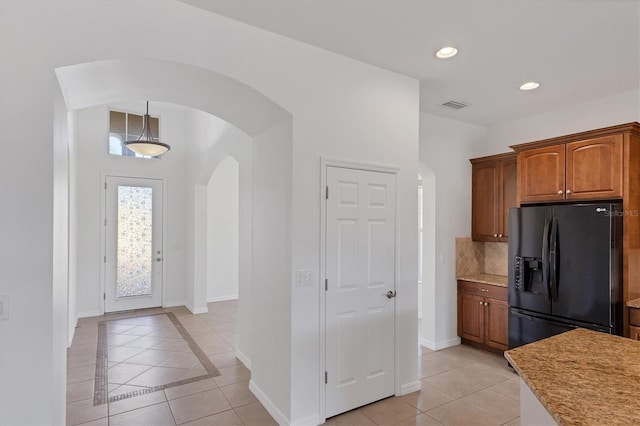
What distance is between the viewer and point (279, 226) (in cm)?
284

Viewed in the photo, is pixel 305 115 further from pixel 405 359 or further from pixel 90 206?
pixel 90 206

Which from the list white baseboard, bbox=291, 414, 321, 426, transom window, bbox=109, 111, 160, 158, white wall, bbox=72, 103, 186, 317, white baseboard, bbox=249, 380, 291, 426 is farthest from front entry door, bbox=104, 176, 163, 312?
white baseboard, bbox=291, 414, 321, 426

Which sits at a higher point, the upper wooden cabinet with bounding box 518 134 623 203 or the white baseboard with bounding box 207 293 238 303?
the upper wooden cabinet with bounding box 518 134 623 203

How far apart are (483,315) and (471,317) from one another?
0.19 meters

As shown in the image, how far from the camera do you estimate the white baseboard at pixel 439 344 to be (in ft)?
14.5

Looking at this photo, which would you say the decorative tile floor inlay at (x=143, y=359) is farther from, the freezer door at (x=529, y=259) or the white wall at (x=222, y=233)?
the freezer door at (x=529, y=259)

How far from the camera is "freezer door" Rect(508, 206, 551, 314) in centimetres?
349

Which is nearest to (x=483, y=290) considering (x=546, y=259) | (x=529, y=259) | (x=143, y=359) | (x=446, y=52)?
(x=529, y=259)

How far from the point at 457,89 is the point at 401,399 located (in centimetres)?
314

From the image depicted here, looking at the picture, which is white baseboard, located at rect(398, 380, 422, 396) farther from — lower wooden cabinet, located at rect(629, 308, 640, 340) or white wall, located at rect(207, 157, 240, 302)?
white wall, located at rect(207, 157, 240, 302)

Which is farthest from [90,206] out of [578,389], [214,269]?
[578,389]

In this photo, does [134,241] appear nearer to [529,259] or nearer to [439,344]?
[439,344]

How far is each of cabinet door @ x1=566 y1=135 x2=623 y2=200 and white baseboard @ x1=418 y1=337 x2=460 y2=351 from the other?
2298 mm

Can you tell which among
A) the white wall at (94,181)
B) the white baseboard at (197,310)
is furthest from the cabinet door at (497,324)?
the white wall at (94,181)
